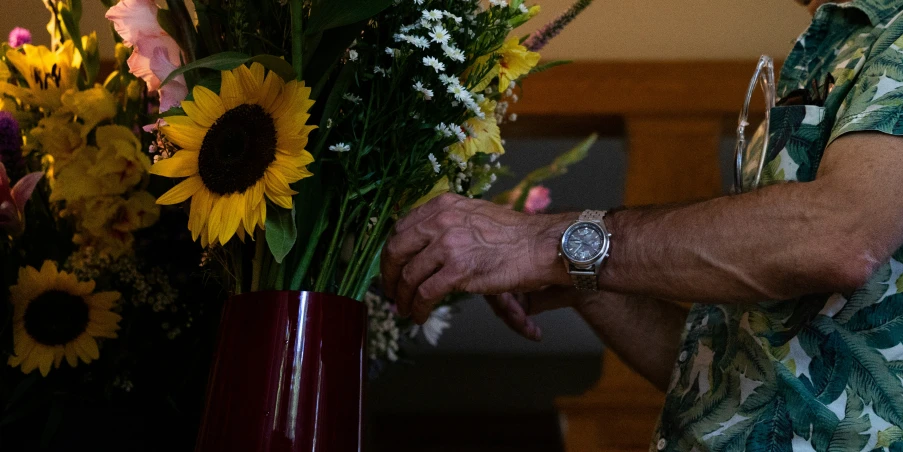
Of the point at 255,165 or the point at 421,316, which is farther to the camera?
the point at 421,316

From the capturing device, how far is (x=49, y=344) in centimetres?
72

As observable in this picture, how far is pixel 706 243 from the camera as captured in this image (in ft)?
2.21

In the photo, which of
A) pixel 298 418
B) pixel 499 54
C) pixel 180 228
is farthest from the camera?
pixel 180 228

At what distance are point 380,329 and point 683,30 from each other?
195cm

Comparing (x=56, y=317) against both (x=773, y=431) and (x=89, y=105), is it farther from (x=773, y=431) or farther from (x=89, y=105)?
(x=773, y=431)

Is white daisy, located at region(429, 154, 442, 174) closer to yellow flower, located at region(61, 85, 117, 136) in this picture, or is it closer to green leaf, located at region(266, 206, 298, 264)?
green leaf, located at region(266, 206, 298, 264)

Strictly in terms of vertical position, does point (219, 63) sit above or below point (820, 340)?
above

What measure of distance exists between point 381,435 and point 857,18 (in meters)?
3.99

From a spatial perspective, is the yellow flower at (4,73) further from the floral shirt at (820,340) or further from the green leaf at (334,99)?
the floral shirt at (820,340)

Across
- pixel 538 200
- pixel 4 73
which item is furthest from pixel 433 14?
pixel 538 200

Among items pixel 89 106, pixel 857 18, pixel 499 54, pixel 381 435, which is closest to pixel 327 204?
pixel 499 54

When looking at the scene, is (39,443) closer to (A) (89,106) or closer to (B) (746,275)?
(A) (89,106)

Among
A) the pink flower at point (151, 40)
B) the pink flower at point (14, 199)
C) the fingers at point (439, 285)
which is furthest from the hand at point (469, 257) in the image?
the pink flower at point (14, 199)

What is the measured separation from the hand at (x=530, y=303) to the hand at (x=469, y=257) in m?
0.22
